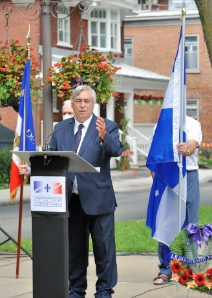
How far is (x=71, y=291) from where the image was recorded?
8.30 m

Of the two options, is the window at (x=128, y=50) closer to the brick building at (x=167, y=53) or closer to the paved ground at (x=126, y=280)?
the brick building at (x=167, y=53)

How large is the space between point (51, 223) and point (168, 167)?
2.35 metres

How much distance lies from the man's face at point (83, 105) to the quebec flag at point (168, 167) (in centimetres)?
Result: 135

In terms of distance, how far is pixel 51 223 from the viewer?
7.18 metres

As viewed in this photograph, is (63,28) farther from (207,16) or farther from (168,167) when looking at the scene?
(168,167)

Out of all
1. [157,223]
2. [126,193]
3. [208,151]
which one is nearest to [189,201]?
[157,223]

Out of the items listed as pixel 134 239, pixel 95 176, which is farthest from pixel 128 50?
pixel 95 176

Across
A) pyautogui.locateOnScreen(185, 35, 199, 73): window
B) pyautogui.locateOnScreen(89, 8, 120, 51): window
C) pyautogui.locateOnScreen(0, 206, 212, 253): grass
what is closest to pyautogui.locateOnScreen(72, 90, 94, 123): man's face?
pyautogui.locateOnScreen(0, 206, 212, 253): grass

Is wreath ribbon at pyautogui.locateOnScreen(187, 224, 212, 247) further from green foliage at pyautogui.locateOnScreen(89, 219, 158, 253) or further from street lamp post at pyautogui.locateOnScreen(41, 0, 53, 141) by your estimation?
street lamp post at pyautogui.locateOnScreen(41, 0, 53, 141)

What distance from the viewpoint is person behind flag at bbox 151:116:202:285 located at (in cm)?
923

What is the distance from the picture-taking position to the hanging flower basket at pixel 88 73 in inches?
545

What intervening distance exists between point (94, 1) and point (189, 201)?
2416cm

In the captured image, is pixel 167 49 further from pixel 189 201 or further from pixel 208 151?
pixel 189 201

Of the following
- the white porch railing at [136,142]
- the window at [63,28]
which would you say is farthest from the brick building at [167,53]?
the window at [63,28]
